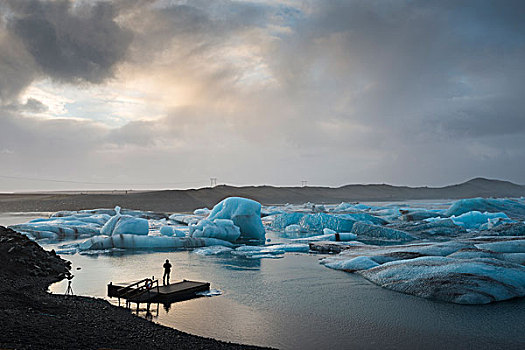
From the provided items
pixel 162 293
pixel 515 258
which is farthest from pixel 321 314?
pixel 515 258

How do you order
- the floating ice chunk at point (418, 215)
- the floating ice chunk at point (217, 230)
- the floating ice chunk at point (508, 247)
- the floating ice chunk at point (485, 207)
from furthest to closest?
the floating ice chunk at point (485, 207) → the floating ice chunk at point (418, 215) → the floating ice chunk at point (217, 230) → the floating ice chunk at point (508, 247)

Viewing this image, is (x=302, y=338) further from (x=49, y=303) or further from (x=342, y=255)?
(x=342, y=255)

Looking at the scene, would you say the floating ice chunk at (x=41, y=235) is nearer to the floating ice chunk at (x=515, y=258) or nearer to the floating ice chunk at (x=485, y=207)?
the floating ice chunk at (x=515, y=258)

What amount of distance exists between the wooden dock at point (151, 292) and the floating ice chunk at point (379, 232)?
19.0 metres

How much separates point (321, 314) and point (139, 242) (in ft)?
51.3

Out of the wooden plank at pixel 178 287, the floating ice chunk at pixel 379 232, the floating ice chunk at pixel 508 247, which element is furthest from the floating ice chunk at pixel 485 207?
the wooden plank at pixel 178 287

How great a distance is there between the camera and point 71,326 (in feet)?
25.9

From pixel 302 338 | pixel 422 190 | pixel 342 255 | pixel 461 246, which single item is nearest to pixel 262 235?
pixel 342 255

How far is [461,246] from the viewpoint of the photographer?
1711 cm

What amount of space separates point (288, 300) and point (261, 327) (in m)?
2.66

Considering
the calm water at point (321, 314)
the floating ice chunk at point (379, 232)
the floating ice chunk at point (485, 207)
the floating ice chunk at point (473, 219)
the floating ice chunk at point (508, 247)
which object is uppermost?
the floating ice chunk at point (485, 207)

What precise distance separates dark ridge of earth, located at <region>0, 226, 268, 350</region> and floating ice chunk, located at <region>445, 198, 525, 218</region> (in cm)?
3454

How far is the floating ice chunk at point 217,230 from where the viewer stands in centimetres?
2538

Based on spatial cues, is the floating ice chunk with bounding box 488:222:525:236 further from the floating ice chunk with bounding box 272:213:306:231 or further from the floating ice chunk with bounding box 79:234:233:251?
the floating ice chunk with bounding box 79:234:233:251
